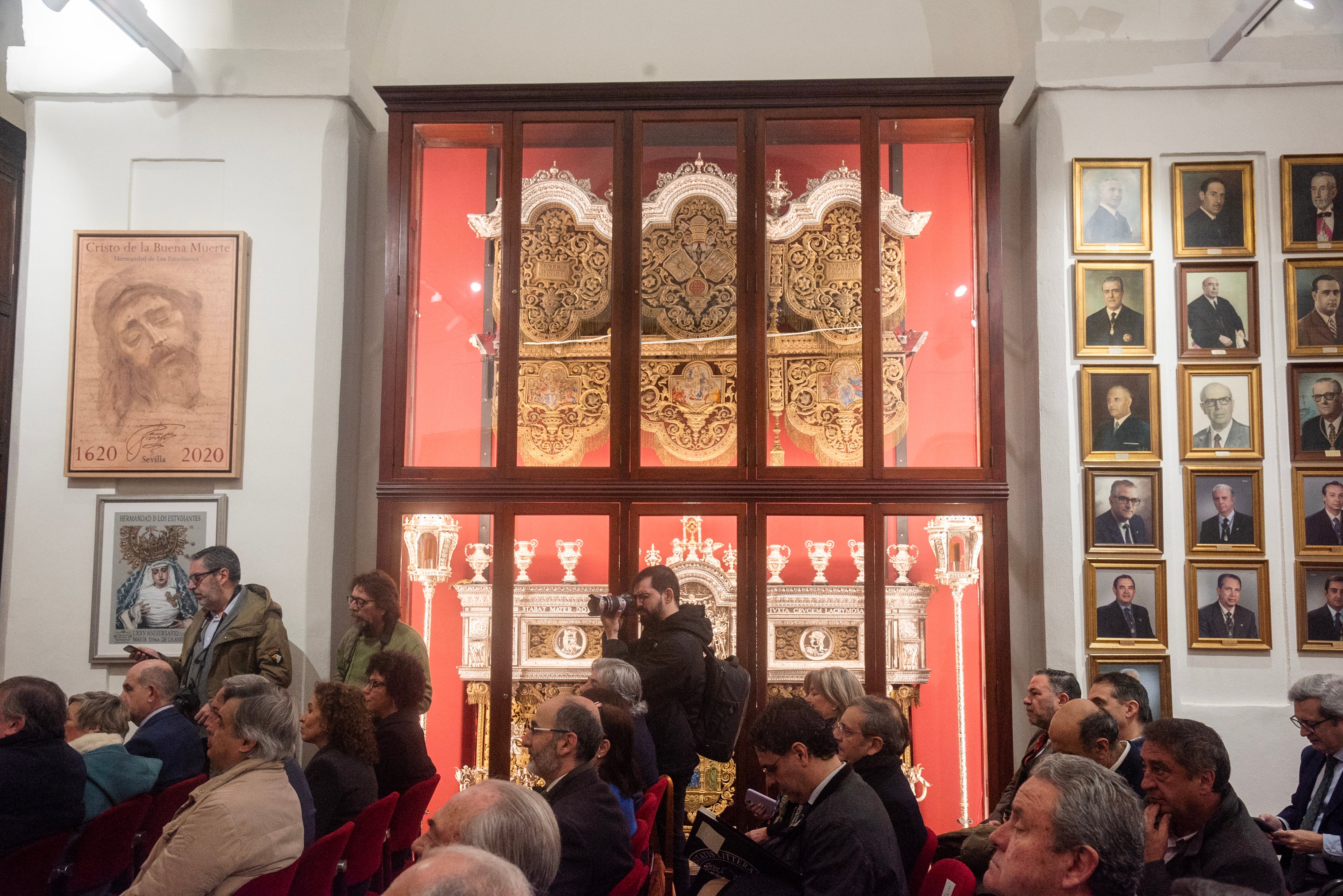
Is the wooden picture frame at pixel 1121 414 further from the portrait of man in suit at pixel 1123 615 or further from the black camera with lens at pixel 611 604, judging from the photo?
the black camera with lens at pixel 611 604

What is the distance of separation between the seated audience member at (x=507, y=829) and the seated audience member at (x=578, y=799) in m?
0.72

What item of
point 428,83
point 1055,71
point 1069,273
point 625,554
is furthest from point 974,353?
point 428,83

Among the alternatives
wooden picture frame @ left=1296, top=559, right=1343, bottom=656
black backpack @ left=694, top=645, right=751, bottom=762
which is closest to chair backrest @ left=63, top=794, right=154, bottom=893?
black backpack @ left=694, top=645, right=751, bottom=762

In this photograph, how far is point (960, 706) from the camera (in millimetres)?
6184

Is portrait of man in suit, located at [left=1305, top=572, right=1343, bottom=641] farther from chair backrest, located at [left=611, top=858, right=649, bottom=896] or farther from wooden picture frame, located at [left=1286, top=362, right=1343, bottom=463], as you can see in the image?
chair backrest, located at [left=611, top=858, right=649, bottom=896]

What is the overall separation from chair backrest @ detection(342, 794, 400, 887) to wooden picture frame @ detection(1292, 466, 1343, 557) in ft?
17.3

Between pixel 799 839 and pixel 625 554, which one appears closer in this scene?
pixel 799 839


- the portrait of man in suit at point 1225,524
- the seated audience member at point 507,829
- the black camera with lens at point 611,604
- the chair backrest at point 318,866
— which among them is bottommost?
the chair backrest at point 318,866

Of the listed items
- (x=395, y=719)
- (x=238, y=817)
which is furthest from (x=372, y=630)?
(x=238, y=817)

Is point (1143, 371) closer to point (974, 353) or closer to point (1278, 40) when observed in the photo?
point (974, 353)

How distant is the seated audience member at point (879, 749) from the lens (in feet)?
12.3

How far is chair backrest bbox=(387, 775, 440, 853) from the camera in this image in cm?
432

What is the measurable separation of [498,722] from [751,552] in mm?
1835

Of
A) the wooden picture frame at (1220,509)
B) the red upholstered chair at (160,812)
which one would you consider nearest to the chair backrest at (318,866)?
the red upholstered chair at (160,812)
